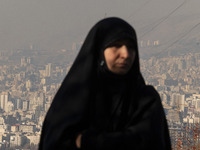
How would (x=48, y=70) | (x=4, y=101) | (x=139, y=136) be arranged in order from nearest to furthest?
(x=139, y=136) → (x=4, y=101) → (x=48, y=70)

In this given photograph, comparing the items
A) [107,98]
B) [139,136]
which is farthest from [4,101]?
[139,136]

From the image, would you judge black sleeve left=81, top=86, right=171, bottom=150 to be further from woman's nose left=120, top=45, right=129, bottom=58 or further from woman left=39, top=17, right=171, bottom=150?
woman's nose left=120, top=45, right=129, bottom=58

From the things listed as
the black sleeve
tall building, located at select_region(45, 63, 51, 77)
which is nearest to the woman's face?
the black sleeve

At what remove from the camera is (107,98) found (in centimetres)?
176

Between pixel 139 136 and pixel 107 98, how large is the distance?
7.6 inches

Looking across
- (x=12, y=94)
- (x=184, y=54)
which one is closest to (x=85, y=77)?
(x=12, y=94)

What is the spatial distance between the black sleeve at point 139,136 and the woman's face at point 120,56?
0.44ft

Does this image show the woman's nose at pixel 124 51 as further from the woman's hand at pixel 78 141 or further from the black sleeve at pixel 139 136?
the woman's hand at pixel 78 141

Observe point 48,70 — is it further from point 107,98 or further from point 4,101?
point 107,98

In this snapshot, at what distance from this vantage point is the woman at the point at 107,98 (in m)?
1.69

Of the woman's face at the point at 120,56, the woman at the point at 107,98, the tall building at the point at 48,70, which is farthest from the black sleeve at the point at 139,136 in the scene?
the tall building at the point at 48,70

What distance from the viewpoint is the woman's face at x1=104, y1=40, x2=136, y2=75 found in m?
1.71

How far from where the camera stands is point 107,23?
5.73 ft

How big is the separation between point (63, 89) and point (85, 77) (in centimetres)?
11
